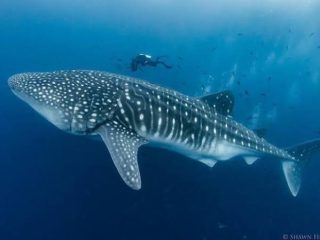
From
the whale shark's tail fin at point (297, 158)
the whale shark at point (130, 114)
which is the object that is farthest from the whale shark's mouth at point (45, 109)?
the whale shark's tail fin at point (297, 158)

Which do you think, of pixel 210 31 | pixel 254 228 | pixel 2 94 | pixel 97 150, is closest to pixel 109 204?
pixel 97 150

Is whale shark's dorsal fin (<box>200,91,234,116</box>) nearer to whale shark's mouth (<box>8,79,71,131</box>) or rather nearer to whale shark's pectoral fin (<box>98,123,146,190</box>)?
whale shark's pectoral fin (<box>98,123,146,190</box>)

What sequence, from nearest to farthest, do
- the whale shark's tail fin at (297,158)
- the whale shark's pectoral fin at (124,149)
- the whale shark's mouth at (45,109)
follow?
the whale shark's pectoral fin at (124,149) < the whale shark's mouth at (45,109) < the whale shark's tail fin at (297,158)

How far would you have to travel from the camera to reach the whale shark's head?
6.07m

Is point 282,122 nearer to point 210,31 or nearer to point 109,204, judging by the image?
point 109,204

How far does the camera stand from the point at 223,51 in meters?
54.3

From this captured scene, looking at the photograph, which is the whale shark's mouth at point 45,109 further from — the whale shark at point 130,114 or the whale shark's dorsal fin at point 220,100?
the whale shark's dorsal fin at point 220,100

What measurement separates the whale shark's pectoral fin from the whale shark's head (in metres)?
0.26

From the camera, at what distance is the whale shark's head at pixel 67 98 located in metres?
6.07

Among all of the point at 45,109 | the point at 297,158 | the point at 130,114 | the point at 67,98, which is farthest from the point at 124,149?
the point at 297,158

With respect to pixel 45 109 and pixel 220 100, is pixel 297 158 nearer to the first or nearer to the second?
pixel 220 100

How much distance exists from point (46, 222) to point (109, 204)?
2.24m

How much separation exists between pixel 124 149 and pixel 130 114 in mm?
793

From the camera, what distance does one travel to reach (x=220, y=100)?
8.12 metres
